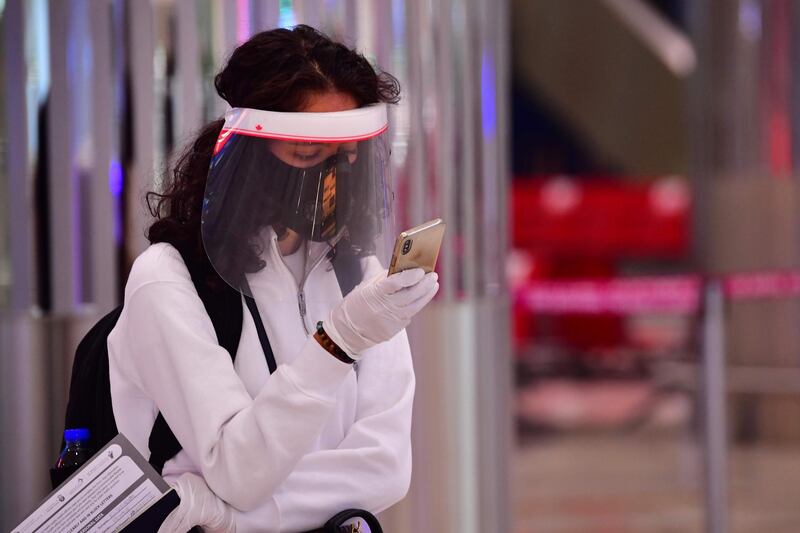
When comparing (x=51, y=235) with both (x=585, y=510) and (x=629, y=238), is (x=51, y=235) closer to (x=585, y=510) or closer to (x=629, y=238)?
(x=585, y=510)

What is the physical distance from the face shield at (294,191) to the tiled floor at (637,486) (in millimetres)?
3766

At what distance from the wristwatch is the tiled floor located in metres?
3.82

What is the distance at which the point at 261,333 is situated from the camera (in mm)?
1665

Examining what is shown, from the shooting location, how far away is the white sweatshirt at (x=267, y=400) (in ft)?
5.07

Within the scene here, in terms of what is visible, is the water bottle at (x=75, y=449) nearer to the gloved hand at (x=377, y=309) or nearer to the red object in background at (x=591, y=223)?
the gloved hand at (x=377, y=309)

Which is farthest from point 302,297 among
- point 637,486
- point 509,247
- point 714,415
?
point 637,486

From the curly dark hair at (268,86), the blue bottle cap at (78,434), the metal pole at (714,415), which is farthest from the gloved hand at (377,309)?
the metal pole at (714,415)

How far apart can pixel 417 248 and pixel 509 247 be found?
6.19ft

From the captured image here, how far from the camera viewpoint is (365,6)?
2320 mm

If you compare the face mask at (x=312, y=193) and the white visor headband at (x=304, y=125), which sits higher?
the white visor headband at (x=304, y=125)

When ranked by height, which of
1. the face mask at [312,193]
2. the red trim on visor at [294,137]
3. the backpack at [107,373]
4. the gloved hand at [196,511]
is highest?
the red trim on visor at [294,137]

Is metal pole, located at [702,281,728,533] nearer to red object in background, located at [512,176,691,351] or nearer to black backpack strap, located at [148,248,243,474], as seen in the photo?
black backpack strap, located at [148,248,243,474]

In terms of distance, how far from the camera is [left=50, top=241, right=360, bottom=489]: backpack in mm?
1655

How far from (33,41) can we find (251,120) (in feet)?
2.48
